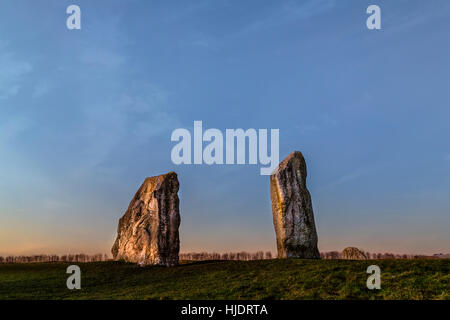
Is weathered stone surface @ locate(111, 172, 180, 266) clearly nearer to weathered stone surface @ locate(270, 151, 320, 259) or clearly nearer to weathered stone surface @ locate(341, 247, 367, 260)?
weathered stone surface @ locate(270, 151, 320, 259)

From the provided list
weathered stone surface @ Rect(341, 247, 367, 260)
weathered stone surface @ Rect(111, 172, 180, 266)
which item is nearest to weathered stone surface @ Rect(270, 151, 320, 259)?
weathered stone surface @ Rect(111, 172, 180, 266)

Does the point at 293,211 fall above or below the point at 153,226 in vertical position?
above

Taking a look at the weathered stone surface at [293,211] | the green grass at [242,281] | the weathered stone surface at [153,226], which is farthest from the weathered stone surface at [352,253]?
the weathered stone surface at [153,226]

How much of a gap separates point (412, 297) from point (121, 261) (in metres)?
25.5

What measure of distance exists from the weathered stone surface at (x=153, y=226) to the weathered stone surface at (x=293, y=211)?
872 cm

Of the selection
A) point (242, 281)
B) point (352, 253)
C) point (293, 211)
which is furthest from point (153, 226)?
point (352, 253)

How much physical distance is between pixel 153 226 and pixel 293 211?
1204 cm

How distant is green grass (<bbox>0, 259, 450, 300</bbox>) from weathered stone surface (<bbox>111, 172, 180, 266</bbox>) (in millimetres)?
1776

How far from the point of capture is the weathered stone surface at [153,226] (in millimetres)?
34438

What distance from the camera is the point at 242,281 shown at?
23906 millimetres

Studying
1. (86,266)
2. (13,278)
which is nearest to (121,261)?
(86,266)

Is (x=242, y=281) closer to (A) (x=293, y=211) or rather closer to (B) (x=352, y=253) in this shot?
(A) (x=293, y=211)

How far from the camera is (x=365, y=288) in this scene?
2041 centimetres
